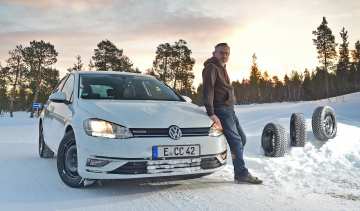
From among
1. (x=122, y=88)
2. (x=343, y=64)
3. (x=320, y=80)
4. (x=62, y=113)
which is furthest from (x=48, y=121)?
(x=320, y=80)

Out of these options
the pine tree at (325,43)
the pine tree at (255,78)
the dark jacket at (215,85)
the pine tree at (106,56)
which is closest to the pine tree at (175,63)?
the pine tree at (106,56)

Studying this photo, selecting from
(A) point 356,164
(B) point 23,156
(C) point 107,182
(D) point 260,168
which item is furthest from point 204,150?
(B) point 23,156

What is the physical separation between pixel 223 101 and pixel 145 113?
123 centimetres

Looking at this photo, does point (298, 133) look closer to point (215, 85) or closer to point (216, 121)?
point (215, 85)

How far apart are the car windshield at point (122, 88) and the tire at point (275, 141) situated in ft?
7.89

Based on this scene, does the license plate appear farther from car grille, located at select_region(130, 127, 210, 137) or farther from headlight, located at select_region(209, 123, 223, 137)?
headlight, located at select_region(209, 123, 223, 137)

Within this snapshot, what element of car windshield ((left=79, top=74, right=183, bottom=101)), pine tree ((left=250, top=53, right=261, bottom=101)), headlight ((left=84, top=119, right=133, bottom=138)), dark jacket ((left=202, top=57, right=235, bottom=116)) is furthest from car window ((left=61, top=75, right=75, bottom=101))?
pine tree ((left=250, top=53, right=261, bottom=101))

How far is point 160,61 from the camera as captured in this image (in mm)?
56344

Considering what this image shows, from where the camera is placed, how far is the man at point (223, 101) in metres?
5.43

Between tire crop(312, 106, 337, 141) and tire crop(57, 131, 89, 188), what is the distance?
5.30 metres

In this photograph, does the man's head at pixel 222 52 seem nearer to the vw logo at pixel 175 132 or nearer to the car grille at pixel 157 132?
the car grille at pixel 157 132

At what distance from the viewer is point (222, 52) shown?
5578mm

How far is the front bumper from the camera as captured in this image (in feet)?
14.8

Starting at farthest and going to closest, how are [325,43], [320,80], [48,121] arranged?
[320,80], [325,43], [48,121]
